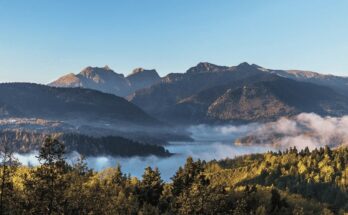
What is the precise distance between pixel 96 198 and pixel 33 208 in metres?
18.0

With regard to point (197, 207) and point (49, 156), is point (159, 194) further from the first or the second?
point (49, 156)

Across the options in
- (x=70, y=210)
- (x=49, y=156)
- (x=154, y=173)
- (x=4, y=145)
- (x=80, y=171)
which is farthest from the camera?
(x=154, y=173)

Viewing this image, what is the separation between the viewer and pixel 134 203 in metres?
165

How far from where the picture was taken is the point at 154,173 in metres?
179

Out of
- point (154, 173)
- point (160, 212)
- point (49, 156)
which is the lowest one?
point (160, 212)

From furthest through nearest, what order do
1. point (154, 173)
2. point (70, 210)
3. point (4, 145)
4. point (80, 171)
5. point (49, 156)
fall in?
point (154, 173) < point (70, 210) < point (80, 171) < point (49, 156) < point (4, 145)

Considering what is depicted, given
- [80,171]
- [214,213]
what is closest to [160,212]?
[214,213]

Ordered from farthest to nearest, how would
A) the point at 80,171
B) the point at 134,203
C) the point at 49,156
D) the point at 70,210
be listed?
the point at 134,203 < the point at 70,210 < the point at 80,171 < the point at 49,156

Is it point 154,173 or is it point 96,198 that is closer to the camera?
point 96,198

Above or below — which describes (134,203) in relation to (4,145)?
below

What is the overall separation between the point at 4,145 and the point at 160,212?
11900 centimetres

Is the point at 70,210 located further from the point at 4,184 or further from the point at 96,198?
the point at 4,184

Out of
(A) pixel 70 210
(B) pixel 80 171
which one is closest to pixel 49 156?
(B) pixel 80 171

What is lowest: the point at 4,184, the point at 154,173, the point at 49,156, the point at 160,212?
the point at 160,212
